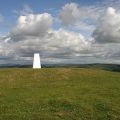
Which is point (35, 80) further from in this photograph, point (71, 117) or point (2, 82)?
point (71, 117)

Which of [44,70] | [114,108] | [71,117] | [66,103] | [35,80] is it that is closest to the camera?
[71,117]

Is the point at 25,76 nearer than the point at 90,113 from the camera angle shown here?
No

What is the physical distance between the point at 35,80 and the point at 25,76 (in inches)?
192

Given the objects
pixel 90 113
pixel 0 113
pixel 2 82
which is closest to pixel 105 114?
pixel 90 113

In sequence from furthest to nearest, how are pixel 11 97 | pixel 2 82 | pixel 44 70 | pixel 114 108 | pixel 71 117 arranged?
1. pixel 44 70
2. pixel 2 82
3. pixel 11 97
4. pixel 114 108
5. pixel 71 117

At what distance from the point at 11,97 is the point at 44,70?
1487 inches

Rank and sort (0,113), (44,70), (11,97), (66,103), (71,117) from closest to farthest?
1. (71,117)
2. (0,113)
3. (66,103)
4. (11,97)
5. (44,70)

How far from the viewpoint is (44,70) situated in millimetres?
89000

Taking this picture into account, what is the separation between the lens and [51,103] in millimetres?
44594

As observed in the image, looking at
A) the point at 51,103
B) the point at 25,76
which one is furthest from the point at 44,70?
the point at 51,103

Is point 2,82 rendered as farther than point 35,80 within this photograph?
No

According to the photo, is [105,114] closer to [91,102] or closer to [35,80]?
[91,102]

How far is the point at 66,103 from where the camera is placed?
43719mm

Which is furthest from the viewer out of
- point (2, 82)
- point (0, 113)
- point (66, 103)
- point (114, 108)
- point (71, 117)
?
point (2, 82)
